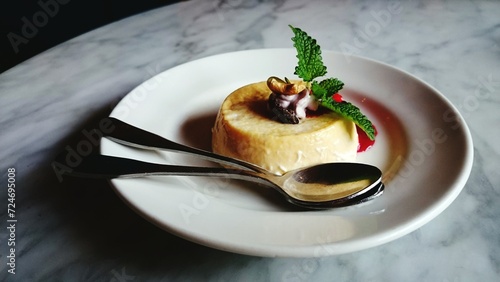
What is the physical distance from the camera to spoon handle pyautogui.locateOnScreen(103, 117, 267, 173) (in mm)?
1044

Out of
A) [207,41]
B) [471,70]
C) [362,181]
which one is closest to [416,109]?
[362,181]

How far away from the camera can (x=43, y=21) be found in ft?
8.41

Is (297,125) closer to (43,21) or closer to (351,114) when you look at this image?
(351,114)

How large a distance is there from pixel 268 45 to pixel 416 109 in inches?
26.0

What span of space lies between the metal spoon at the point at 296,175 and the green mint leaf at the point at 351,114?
0.43 feet

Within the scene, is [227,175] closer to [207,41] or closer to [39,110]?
[39,110]

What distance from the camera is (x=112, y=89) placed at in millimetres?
1500

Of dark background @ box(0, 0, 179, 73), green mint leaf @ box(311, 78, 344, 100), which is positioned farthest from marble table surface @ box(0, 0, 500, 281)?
dark background @ box(0, 0, 179, 73)

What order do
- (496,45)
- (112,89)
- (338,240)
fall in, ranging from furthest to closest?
(496,45), (112,89), (338,240)

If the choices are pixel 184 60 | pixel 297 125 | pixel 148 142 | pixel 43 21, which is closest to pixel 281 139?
pixel 297 125

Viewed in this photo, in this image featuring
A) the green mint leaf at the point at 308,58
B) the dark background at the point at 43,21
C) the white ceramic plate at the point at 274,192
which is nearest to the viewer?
the white ceramic plate at the point at 274,192

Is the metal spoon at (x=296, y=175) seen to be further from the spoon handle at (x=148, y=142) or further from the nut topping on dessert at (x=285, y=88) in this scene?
the nut topping on dessert at (x=285, y=88)

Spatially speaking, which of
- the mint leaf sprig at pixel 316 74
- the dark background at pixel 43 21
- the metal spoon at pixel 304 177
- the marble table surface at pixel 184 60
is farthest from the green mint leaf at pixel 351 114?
the dark background at pixel 43 21

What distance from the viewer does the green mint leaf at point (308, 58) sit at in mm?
1164
